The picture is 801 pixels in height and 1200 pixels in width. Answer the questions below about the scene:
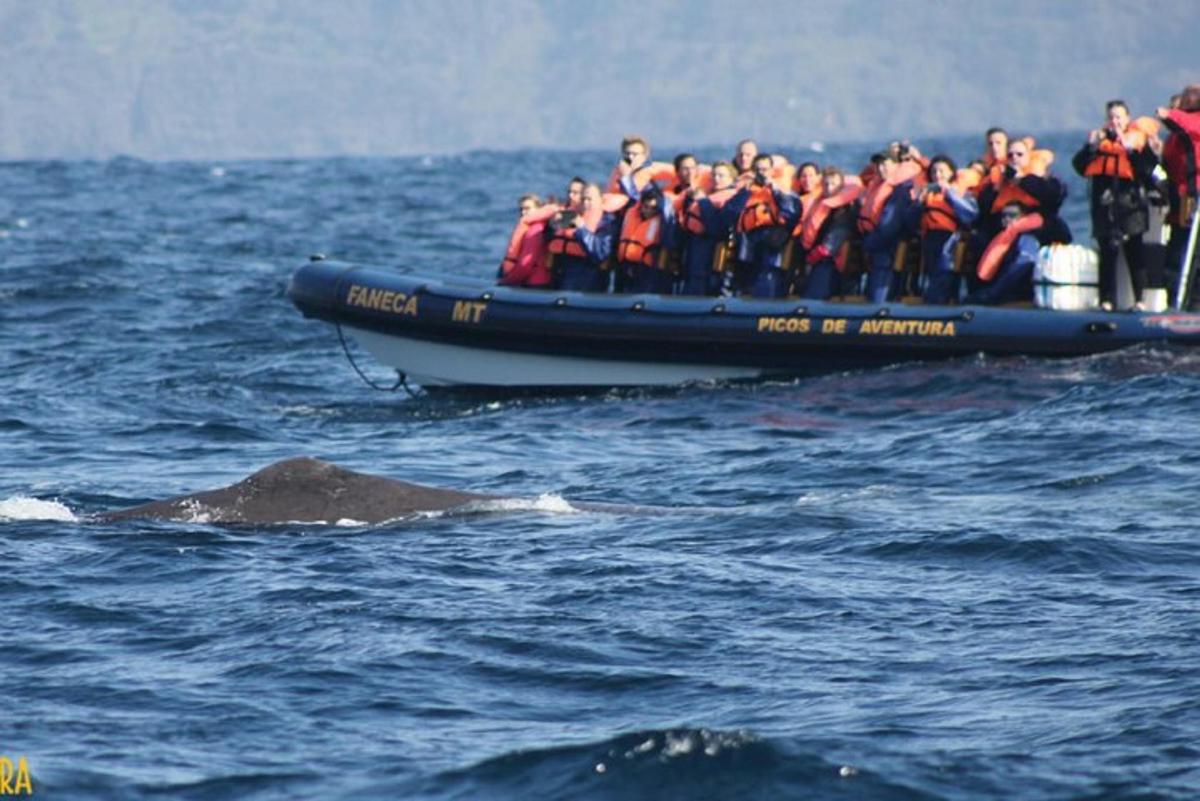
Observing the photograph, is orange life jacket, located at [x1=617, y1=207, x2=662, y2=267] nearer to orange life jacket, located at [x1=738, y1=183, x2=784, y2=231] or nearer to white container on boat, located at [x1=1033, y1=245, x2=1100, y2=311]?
orange life jacket, located at [x1=738, y1=183, x2=784, y2=231]

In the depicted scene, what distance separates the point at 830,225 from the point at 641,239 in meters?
1.63

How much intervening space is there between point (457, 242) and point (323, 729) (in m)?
32.0

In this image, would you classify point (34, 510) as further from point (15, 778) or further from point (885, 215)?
point (885, 215)

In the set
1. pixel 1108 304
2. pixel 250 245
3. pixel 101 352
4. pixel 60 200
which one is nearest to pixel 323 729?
pixel 1108 304

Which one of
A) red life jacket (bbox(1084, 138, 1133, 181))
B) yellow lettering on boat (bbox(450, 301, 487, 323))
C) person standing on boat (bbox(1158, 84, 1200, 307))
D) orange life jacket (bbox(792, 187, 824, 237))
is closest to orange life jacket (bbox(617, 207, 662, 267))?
orange life jacket (bbox(792, 187, 824, 237))

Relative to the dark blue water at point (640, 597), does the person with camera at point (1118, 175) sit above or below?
above

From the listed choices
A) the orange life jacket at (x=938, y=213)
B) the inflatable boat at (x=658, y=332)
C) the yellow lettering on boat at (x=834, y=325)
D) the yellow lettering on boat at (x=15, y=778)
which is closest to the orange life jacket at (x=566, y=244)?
the inflatable boat at (x=658, y=332)

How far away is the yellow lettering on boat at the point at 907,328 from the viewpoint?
1855 centimetres

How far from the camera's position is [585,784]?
26.7 feet

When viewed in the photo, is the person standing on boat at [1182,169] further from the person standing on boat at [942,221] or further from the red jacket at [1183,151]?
the person standing on boat at [942,221]

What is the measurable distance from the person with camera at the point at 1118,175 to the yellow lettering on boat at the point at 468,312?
16.6 feet

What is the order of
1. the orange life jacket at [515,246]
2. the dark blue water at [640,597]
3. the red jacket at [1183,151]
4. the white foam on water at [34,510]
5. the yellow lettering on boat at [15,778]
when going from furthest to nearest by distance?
1. the orange life jacket at [515,246]
2. the red jacket at [1183,151]
3. the white foam on water at [34,510]
4. the dark blue water at [640,597]
5. the yellow lettering on boat at [15,778]

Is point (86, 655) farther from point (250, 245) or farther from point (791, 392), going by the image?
point (250, 245)

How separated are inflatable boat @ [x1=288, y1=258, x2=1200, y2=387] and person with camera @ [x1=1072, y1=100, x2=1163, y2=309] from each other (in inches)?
27.4
